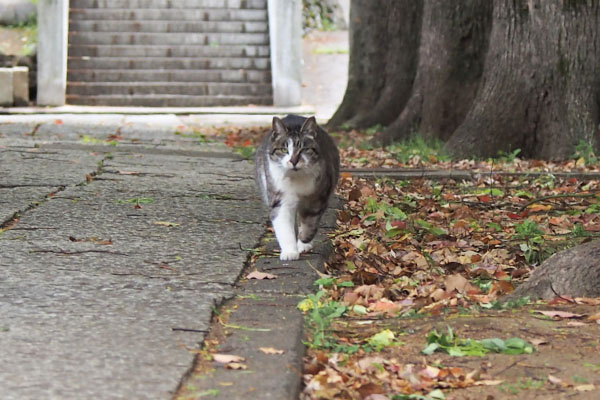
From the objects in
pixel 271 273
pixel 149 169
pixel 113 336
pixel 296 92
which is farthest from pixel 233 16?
pixel 113 336

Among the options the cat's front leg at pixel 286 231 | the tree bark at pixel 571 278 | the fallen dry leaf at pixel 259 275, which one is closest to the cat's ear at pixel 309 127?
the cat's front leg at pixel 286 231

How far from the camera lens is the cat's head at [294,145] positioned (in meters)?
4.68

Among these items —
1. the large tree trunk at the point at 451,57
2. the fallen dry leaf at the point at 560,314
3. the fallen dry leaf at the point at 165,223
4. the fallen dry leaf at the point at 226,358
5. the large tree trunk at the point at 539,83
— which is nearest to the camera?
the fallen dry leaf at the point at 226,358

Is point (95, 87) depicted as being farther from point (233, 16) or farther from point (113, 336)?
point (113, 336)

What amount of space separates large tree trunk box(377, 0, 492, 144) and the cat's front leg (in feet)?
16.6

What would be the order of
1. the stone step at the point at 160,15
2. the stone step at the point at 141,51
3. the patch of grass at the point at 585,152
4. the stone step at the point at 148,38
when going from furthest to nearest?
the stone step at the point at 160,15 < the stone step at the point at 148,38 < the stone step at the point at 141,51 < the patch of grass at the point at 585,152

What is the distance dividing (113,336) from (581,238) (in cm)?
275

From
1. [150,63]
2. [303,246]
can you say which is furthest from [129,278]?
[150,63]

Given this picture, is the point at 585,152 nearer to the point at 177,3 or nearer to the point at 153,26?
the point at 153,26

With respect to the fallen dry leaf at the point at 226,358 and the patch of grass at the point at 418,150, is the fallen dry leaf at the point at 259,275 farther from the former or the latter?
the patch of grass at the point at 418,150

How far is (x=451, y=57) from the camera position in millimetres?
9555

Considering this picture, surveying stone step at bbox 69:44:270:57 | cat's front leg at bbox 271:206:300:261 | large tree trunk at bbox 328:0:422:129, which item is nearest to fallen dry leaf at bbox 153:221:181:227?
cat's front leg at bbox 271:206:300:261

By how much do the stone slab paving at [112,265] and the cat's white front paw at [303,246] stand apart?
0.80ft

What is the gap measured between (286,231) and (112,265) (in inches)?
33.5
